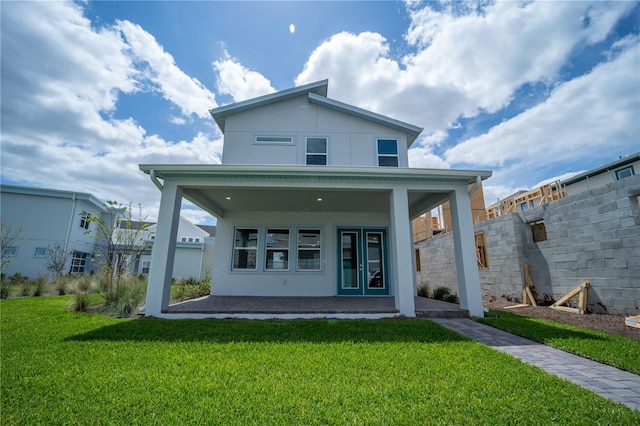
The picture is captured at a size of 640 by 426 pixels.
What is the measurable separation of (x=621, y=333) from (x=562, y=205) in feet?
11.8

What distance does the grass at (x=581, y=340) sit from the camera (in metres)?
3.33

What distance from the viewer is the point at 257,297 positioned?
28.5 ft

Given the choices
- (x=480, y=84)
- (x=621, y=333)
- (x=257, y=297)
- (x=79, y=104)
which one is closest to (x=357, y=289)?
(x=257, y=297)

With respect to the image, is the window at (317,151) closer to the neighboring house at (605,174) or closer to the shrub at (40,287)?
the shrub at (40,287)

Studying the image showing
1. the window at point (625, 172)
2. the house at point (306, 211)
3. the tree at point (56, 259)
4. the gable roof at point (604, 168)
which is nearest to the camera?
the house at point (306, 211)

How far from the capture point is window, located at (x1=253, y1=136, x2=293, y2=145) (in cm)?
940

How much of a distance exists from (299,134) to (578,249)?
8765 millimetres

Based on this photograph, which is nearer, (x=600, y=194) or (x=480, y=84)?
(x=600, y=194)

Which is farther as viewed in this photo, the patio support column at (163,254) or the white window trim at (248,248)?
the white window trim at (248,248)

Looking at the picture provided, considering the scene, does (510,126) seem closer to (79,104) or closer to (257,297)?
(257,297)

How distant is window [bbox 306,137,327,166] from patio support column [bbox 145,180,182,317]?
4.64 meters

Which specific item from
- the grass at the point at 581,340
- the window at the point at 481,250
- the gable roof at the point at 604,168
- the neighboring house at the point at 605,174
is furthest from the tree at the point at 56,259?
the gable roof at the point at 604,168

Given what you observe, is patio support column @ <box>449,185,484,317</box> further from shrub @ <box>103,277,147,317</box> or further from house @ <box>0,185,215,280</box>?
house @ <box>0,185,215,280</box>

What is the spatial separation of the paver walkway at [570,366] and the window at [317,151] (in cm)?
662
